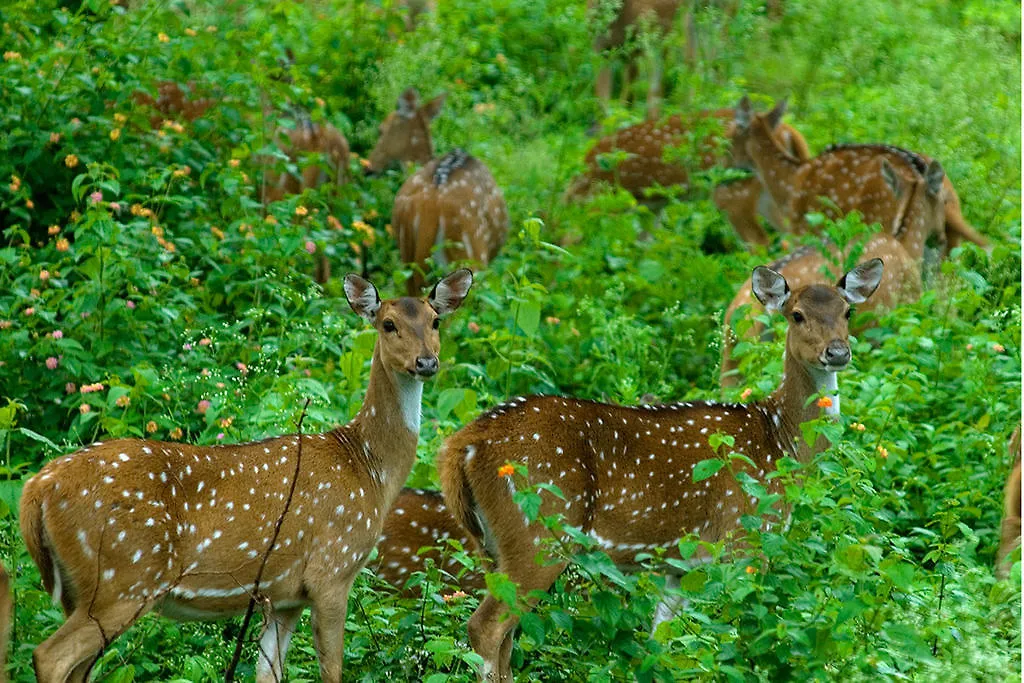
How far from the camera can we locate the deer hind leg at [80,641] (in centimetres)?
483

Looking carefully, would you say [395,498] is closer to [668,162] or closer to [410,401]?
[410,401]

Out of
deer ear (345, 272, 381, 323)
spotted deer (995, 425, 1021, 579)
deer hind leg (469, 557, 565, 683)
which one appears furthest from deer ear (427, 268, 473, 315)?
spotted deer (995, 425, 1021, 579)

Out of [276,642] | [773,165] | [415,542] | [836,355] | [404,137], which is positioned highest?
[836,355]

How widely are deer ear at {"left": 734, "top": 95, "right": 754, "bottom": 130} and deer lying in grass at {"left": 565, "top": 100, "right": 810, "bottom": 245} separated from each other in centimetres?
7

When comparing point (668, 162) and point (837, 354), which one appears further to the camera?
point (668, 162)

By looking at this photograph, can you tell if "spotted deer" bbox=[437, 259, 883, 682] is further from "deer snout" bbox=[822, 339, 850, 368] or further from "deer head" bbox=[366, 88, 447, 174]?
"deer head" bbox=[366, 88, 447, 174]

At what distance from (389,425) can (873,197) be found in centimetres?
584

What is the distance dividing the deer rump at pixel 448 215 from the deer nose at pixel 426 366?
398 cm

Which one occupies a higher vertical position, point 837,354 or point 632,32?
point 837,354

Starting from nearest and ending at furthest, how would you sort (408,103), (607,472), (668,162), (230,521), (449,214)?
(230,521) < (607,472) < (449,214) < (668,162) < (408,103)

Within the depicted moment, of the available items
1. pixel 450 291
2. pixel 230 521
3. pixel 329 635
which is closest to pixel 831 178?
pixel 450 291

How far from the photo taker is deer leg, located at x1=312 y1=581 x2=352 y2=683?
17.7ft

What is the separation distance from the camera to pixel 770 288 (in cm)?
693

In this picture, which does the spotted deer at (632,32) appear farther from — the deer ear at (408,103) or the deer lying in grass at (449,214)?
the deer lying in grass at (449,214)
